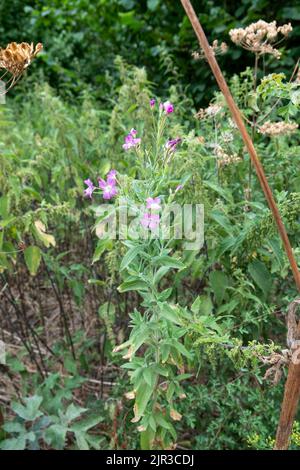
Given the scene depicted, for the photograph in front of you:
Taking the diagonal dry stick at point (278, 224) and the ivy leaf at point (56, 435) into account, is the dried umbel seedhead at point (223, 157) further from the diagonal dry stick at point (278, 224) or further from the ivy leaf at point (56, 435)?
the ivy leaf at point (56, 435)

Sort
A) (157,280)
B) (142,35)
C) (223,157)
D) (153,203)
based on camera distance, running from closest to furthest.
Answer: (153,203) < (157,280) < (223,157) < (142,35)

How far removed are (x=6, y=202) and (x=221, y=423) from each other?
922 millimetres

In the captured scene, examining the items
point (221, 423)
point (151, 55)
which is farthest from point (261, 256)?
point (151, 55)

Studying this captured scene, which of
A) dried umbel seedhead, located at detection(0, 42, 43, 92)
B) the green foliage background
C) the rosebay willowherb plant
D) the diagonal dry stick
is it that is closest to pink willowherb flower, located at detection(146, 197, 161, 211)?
the rosebay willowherb plant

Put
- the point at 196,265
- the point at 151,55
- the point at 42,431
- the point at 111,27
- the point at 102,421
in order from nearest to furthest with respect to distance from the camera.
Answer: the point at 196,265, the point at 42,431, the point at 102,421, the point at 151,55, the point at 111,27

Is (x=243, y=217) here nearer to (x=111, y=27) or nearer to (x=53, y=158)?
(x=53, y=158)

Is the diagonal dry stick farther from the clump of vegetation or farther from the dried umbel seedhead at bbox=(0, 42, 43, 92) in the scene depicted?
the dried umbel seedhead at bbox=(0, 42, 43, 92)

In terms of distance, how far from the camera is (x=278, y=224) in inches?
48.8

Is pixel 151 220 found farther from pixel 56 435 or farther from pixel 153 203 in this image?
pixel 56 435

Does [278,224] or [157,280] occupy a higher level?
[278,224]

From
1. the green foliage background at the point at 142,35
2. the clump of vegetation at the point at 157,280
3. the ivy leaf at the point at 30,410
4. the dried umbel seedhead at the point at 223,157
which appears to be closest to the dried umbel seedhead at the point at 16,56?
the clump of vegetation at the point at 157,280

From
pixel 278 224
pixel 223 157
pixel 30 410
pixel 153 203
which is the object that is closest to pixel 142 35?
pixel 223 157

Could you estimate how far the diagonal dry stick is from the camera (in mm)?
1133

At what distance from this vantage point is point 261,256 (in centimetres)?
201
